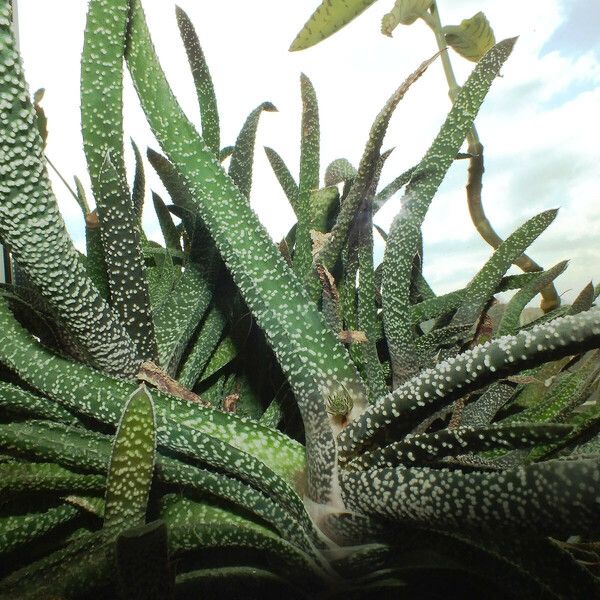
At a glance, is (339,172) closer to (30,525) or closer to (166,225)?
(166,225)

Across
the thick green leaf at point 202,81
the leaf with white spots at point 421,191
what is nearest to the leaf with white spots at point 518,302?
the leaf with white spots at point 421,191

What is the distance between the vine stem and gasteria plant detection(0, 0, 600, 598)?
37cm

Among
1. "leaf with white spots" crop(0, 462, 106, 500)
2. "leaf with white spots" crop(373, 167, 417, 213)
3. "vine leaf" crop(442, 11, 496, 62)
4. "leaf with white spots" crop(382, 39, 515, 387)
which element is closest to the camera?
"leaf with white spots" crop(0, 462, 106, 500)

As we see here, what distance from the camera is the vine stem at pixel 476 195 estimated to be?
2.79 ft

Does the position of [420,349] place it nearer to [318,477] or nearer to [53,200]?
[318,477]

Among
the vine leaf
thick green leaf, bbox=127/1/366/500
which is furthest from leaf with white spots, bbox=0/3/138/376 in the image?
the vine leaf

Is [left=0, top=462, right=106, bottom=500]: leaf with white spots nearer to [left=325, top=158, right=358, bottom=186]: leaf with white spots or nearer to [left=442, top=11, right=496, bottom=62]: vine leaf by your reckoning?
[left=325, top=158, right=358, bottom=186]: leaf with white spots

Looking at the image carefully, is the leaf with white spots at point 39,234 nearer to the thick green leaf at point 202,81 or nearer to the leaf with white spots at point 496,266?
the thick green leaf at point 202,81

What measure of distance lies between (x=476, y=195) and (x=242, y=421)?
662mm

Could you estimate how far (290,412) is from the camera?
0.53 metres

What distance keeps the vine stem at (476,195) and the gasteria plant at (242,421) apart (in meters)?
0.37

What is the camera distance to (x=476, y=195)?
87cm

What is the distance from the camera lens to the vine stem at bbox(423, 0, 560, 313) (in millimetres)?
849

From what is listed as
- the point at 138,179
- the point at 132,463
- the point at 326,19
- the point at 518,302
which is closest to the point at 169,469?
the point at 132,463
